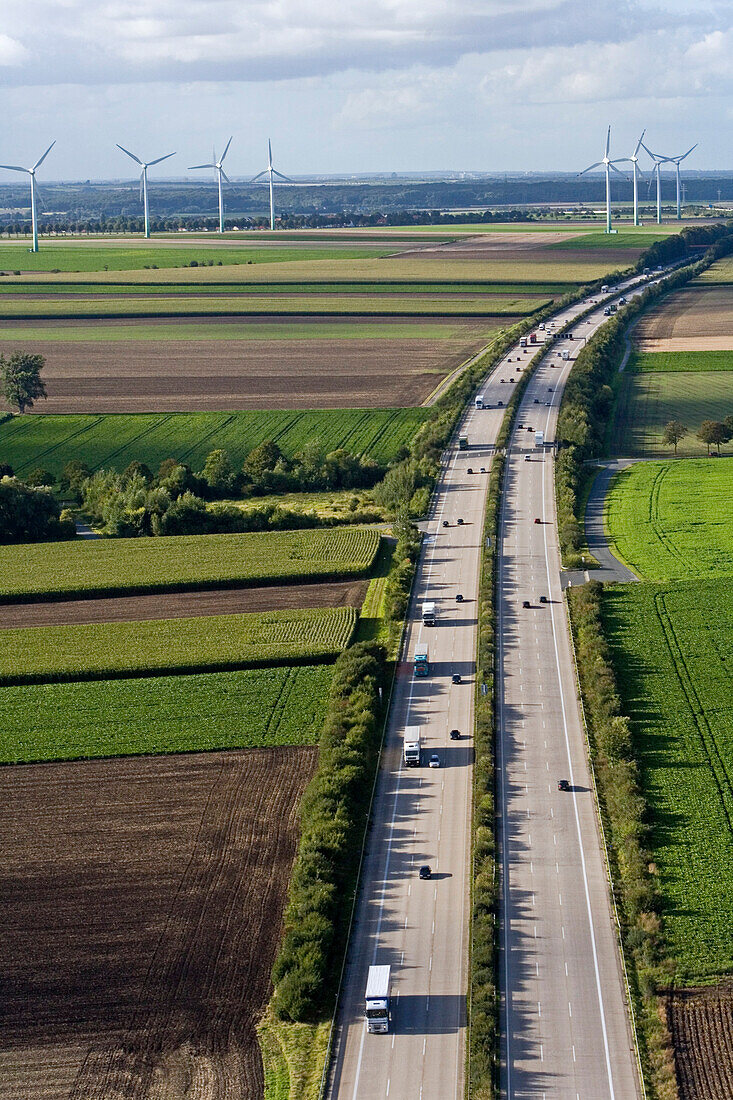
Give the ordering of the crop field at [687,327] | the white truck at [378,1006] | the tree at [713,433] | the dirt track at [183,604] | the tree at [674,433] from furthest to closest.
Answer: the crop field at [687,327] < the tree at [674,433] < the tree at [713,433] < the dirt track at [183,604] < the white truck at [378,1006]

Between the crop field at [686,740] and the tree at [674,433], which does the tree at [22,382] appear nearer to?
the tree at [674,433]

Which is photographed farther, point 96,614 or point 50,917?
point 96,614

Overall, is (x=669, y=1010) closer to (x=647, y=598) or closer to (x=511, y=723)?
(x=511, y=723)

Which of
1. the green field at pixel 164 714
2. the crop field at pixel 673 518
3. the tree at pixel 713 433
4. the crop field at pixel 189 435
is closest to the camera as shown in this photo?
the green field at pixel 164 714

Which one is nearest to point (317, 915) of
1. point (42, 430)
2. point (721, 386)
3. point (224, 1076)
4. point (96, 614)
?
point (224, 1076)

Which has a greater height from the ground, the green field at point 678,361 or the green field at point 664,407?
the green field at point 678,361

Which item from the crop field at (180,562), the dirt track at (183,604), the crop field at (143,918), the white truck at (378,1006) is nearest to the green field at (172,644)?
the dirt track at (183,604)
